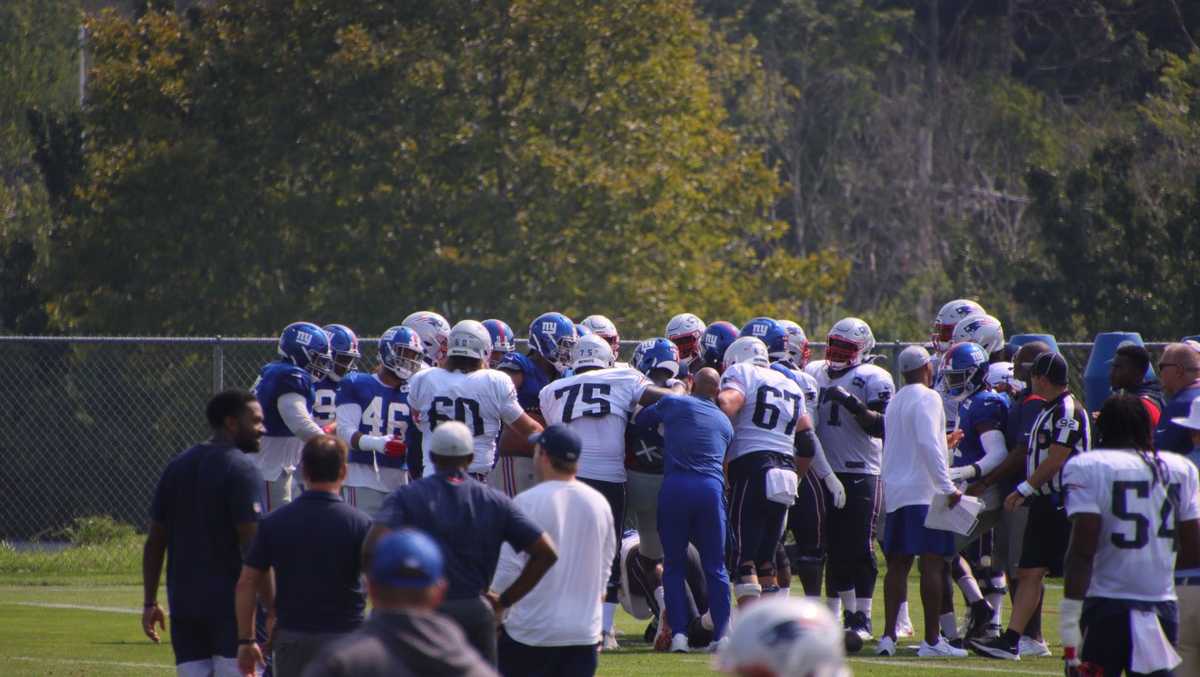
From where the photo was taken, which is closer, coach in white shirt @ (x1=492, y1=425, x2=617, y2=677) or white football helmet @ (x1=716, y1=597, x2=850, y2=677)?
white football helmet @ (x1=716, y1=597, x2=850, y2=677)

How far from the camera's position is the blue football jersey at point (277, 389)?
455 inches

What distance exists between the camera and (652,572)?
42.7ft

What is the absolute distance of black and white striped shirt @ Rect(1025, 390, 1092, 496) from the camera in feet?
36.8

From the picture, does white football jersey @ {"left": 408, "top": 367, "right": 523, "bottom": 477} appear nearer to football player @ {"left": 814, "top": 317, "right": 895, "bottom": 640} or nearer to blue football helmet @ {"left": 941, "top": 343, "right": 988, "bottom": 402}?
football player @ {"left": 814, "top": 317, "right": 895, "bottom": 640}

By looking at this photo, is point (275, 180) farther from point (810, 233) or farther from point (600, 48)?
point (810, 233)

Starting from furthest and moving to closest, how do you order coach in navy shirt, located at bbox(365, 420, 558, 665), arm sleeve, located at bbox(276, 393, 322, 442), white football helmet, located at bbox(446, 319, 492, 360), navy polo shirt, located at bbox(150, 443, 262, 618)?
arm sleeve, located at bbox(276, 393, 322, 442) < white football helmet, located at bbox(446, 319, 492, 360) < navy polo shirt, located at bbox(150, 443, 262, 618) < coach in navy shirt, located at bbox(365, 420, 558, 665)

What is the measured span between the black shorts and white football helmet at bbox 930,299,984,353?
2.84 metres

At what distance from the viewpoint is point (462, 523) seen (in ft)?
24.8

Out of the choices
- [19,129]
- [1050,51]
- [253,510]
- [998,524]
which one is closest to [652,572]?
[998,524]

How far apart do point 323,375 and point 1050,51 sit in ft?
128

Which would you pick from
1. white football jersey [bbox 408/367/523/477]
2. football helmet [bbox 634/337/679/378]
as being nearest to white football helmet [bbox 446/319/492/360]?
white football jersey [bbox 408/367/523/477]

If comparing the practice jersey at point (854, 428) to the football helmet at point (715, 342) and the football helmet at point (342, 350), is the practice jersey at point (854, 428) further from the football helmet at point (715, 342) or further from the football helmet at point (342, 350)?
the football helmet at point (342, 350)

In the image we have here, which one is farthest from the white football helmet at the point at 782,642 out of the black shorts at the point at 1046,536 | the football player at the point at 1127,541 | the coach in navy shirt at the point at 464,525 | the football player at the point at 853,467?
the football player at the point at 853,467

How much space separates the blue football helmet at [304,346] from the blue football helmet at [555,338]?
5.55ft
